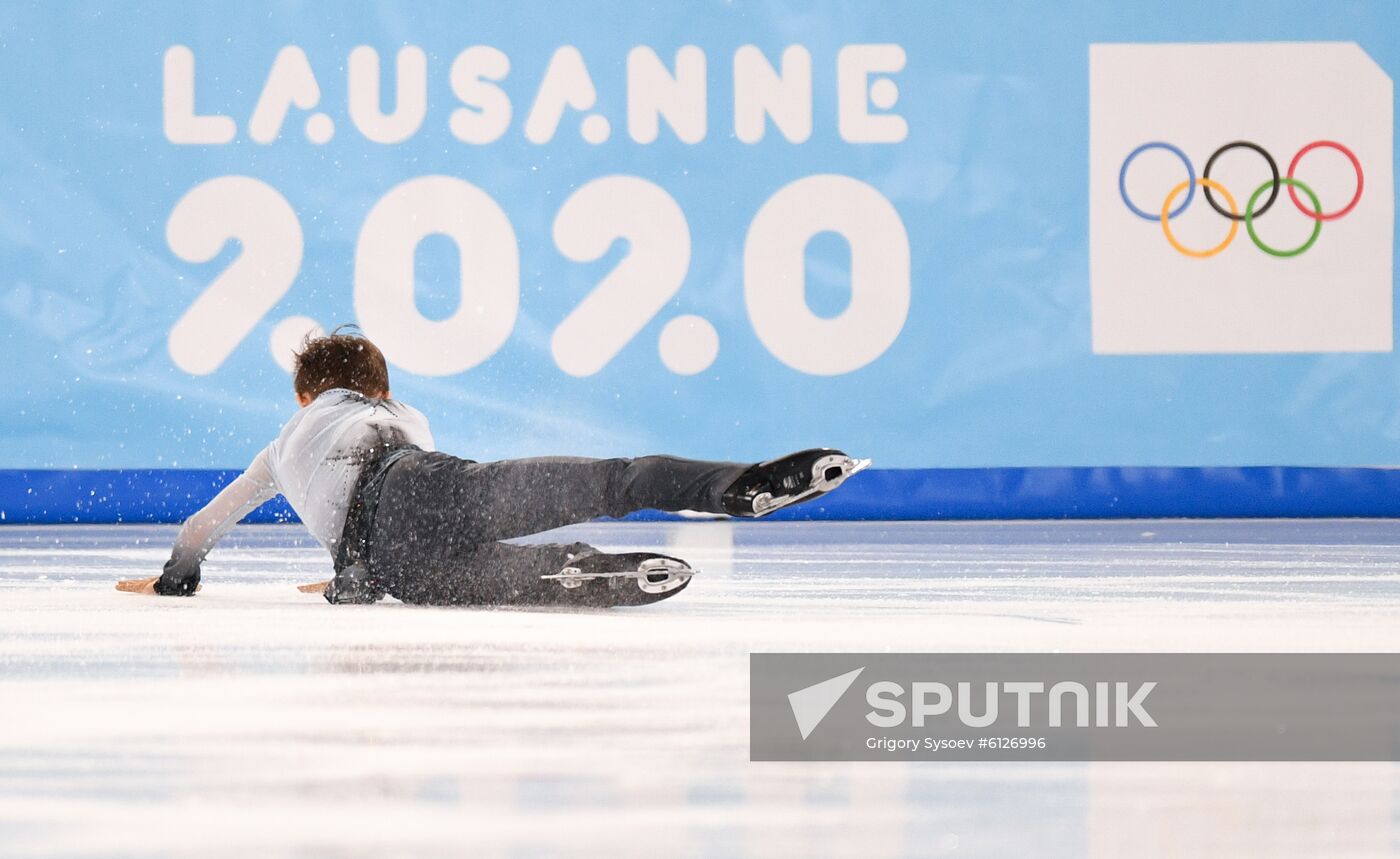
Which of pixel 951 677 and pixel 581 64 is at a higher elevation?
pixel 581 64

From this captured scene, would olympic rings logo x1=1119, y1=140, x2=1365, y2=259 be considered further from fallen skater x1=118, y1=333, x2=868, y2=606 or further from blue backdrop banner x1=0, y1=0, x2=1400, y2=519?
fallen skater x1=118, y1=333, x2=868, y2=606

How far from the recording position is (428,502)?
2568 mm

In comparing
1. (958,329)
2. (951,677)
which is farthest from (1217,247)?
(951,677)

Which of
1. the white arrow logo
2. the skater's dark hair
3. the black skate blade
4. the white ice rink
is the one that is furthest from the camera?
the skater's dark hair

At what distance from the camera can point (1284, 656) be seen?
6.81 ft

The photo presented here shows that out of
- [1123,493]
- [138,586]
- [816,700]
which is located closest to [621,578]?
[138,586]

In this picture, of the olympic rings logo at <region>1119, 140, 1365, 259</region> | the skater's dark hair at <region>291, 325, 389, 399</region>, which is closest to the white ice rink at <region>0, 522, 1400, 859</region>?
A: the skater's dark hair at <region>291, 325, 389, 399</region>

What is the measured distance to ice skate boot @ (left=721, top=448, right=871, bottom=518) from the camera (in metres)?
2.33

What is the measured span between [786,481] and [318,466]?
0.78 m

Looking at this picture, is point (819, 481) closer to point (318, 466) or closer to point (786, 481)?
point (786, 481)

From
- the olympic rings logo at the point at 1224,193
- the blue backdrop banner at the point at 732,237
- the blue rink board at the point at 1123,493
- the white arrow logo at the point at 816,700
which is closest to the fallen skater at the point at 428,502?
the white arrow logo at the point at 816,700

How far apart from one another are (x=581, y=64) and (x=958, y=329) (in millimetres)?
1437

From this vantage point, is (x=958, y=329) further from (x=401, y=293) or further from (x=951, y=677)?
(x=951, y=677)

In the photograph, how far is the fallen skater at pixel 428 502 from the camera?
2477 millimetres
